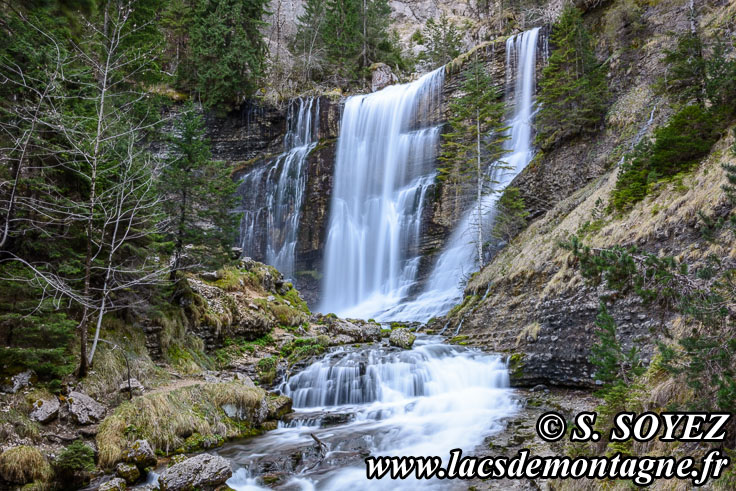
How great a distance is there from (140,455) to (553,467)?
19.3 ft

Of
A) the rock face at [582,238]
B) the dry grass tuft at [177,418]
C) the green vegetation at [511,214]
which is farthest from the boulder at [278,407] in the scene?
the green vegetation at [511,214]

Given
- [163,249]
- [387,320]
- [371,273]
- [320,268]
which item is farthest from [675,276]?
[320,268]

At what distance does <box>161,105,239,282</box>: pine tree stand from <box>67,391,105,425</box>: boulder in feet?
15.6

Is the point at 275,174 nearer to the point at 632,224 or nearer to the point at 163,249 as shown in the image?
the point at 163,249

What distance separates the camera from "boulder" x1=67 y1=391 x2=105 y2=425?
6820 mm

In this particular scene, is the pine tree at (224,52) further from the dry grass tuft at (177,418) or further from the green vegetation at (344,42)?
the dry grass tuft at (177,418)

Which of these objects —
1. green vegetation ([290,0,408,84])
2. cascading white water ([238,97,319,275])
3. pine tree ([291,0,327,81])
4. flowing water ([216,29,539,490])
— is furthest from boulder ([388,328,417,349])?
pine tree ([291,0,327,81])

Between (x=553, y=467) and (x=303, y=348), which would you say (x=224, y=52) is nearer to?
(x=303, y=348)

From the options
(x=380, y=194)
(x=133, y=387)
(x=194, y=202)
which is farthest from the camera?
(x=380, y=194)

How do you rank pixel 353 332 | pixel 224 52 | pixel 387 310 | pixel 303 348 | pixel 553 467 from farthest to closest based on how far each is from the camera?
1. pixel 224 52
2. pixel 387 310
3. pixel 353 332
4. pixel 303 348
5. pixel 553 467

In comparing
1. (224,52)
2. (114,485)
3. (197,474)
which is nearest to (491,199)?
(197,474)

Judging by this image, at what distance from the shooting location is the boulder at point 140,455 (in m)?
6.34

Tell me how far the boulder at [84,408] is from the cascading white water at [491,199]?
13.3m

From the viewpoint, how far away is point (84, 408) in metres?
6.97
